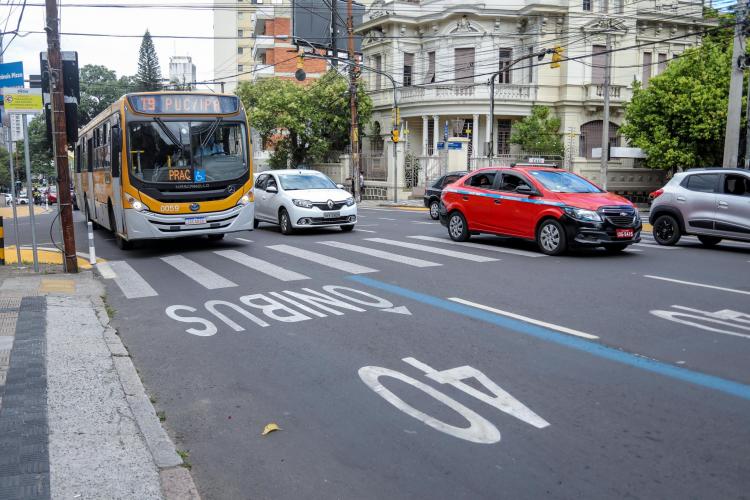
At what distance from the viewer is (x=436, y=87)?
40.0 meters

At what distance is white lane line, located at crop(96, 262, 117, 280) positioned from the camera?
11586 millimetres

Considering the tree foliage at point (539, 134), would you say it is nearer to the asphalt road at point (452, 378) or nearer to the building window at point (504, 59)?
the building window at point (504, 59)

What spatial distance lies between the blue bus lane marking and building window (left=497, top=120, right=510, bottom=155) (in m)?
33.5

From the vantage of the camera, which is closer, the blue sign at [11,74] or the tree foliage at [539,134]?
the blue sign at [11,74]

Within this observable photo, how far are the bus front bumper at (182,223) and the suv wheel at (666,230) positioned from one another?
9.09 metres

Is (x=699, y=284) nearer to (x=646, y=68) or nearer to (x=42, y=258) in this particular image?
(x=42, y=258)

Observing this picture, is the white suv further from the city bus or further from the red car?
the city bus

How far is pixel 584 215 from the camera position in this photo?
1256cm

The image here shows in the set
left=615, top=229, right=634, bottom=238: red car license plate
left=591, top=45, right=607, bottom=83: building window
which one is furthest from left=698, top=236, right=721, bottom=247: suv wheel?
left=591, top=45, right=607, bottom=83: building window

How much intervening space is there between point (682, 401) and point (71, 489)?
4.24 m

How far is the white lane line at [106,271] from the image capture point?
11.6m

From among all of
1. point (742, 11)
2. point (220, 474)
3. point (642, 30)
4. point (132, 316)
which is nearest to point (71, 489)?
point (220, 474)

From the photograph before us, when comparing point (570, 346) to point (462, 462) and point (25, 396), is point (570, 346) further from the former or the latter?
point (25, 396)

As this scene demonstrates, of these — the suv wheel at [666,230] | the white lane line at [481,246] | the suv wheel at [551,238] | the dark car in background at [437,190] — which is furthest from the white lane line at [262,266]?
the dark car in background at [437,190]
